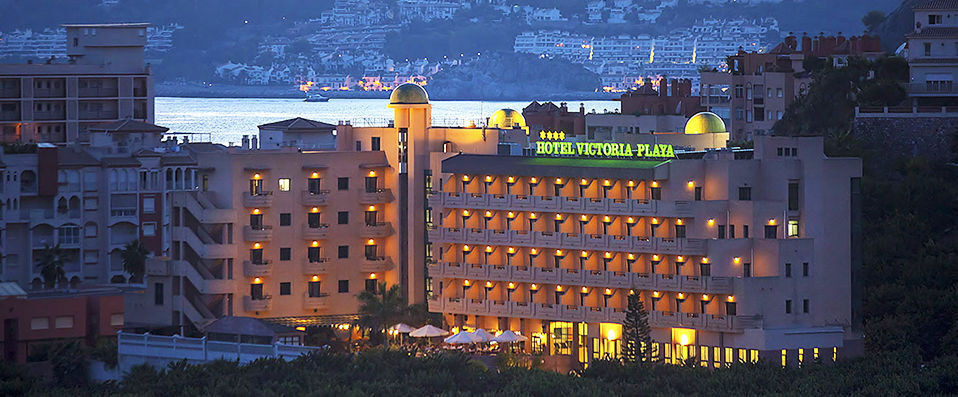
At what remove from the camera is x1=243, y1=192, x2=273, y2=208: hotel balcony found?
388 ft

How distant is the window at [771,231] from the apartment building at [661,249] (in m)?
0.10

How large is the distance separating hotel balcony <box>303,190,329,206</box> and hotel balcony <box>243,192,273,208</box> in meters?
2.00

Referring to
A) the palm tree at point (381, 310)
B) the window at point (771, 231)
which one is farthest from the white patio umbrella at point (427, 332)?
the window at point (771, 231)

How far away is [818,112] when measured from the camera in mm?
138000

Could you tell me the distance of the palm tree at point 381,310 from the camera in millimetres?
115938

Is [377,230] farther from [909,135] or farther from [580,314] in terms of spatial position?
[909,135]

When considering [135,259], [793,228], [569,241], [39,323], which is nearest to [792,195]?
[793,228]

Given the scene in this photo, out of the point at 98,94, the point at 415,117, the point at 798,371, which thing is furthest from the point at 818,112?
the point at 98,94

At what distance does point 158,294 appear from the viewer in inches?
4564

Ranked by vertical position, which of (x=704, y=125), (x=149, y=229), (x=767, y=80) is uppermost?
(x=767, y=80)

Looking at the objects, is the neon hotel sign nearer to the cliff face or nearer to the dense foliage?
the dense foliage

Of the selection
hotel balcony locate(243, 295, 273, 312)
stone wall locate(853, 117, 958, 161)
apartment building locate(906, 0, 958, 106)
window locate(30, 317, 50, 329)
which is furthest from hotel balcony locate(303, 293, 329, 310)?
apartment building locate(906, 0, 958, 106)

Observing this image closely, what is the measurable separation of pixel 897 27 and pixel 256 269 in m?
88.7

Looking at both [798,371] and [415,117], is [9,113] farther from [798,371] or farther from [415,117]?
[798,371]
